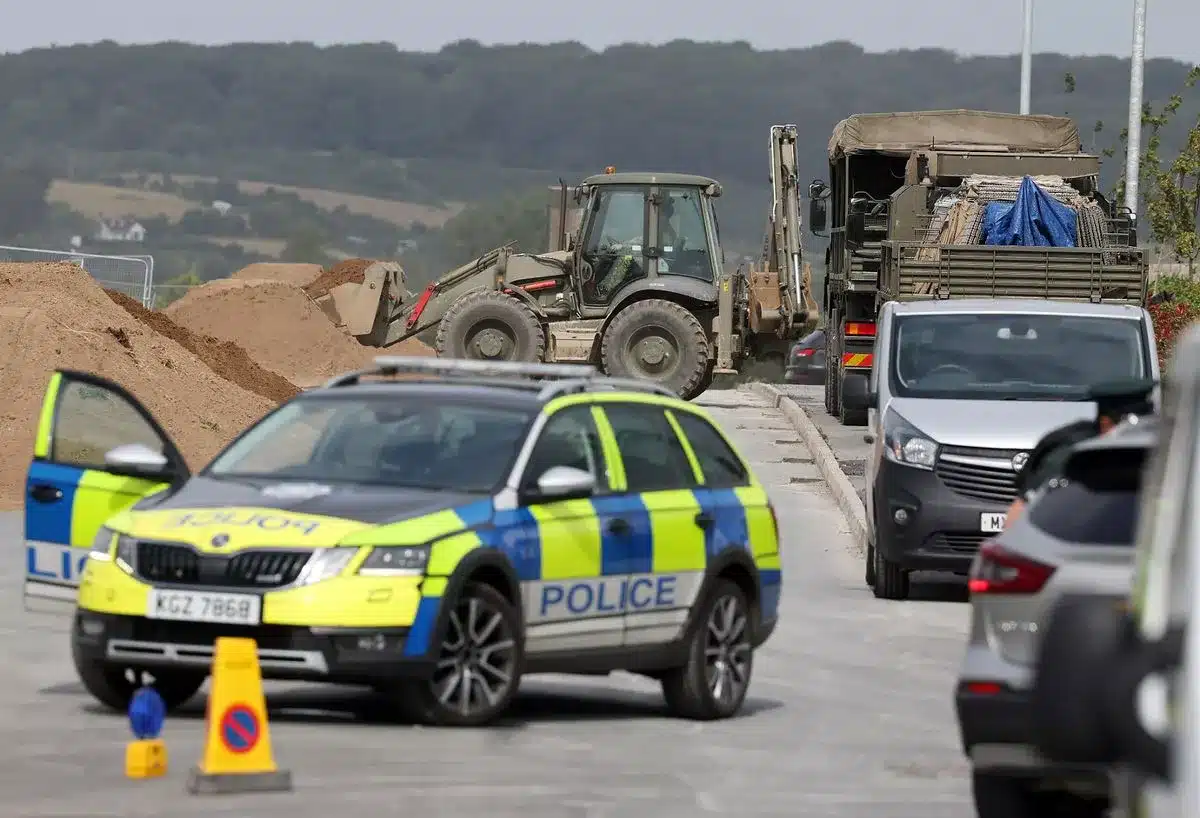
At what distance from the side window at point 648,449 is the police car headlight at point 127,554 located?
2.27m

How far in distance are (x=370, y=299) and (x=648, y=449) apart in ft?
99.7

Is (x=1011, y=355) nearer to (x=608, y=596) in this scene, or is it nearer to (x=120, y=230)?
(x=608, y=596)

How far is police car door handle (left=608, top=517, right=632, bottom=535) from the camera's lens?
37.6 feet

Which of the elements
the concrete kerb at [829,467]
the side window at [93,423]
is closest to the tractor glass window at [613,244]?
the concrete kerb at [829,467]

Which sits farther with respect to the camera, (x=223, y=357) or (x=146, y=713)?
(x=223, y=357)

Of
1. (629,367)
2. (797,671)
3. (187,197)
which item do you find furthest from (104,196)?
(797,671)

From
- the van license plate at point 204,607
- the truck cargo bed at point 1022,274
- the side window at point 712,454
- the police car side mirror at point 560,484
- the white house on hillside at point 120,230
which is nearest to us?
the van license plate at point 204,607

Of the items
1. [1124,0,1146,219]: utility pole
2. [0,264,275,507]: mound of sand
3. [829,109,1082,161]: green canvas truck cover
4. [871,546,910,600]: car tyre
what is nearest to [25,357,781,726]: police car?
[871,546,910,600]: car tyre

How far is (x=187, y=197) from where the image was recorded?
190000 millimetres

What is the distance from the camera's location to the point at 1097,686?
4.38 m

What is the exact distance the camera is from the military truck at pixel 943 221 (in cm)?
2442

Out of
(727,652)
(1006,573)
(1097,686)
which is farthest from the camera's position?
(727,652)

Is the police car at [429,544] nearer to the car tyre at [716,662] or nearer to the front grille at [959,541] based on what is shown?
the car tyre at [716,662]

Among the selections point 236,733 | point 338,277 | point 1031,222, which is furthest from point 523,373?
point 338,277
